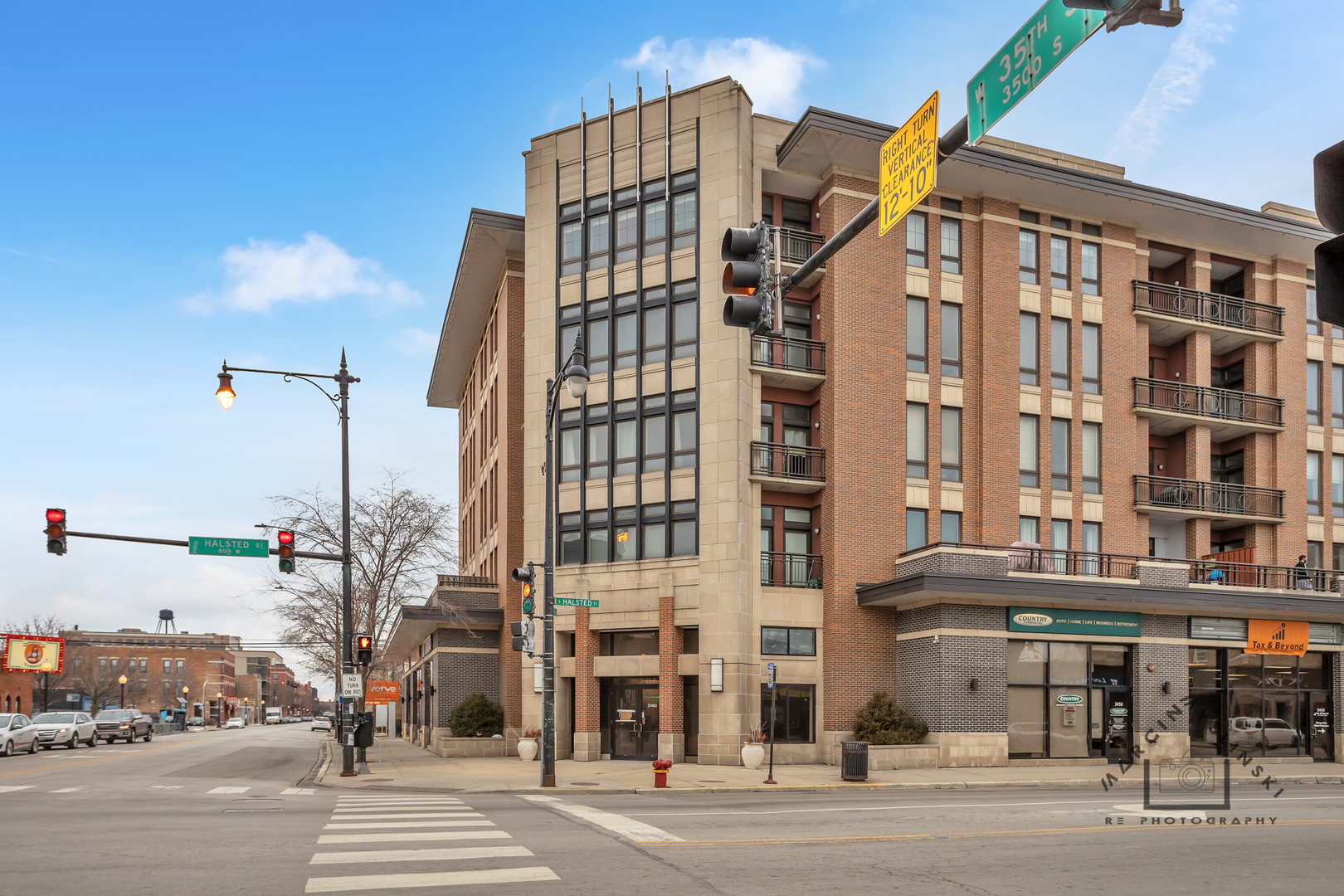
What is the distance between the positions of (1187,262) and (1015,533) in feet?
42.9

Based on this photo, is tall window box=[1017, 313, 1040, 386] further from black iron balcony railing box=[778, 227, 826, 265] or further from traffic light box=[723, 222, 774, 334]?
traffic light box=[723, 222, 774, 334]

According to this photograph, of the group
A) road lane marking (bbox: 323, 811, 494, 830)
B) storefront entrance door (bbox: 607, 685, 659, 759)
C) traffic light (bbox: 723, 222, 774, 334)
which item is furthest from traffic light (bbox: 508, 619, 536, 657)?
traffic light (bbox: 723, 222, 774, 334)

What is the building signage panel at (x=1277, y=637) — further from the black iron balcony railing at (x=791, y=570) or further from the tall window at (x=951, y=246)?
the tall window at (x=951, y=246)

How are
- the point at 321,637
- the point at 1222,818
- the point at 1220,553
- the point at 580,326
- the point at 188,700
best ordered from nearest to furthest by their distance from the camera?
the point at 1222,818, the point at 580,326, the point at 1220,553, the point at 321,637, the point at 188,700

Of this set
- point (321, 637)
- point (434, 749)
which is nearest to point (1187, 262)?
point (434, 749)

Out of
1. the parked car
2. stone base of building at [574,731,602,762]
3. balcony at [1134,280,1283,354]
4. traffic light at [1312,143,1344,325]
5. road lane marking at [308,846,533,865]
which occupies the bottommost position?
the parked car

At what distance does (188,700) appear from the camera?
459 feet

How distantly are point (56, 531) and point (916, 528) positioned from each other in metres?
23.6

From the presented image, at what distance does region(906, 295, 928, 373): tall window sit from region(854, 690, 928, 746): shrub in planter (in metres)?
10.6

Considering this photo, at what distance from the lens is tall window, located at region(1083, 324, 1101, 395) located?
118 feet

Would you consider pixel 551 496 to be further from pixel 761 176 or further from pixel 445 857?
pixel 761 176

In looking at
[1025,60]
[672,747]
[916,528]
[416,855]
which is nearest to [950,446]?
[916,528]

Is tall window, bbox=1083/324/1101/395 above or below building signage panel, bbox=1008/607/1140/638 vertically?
above

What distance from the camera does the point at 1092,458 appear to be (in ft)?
117
